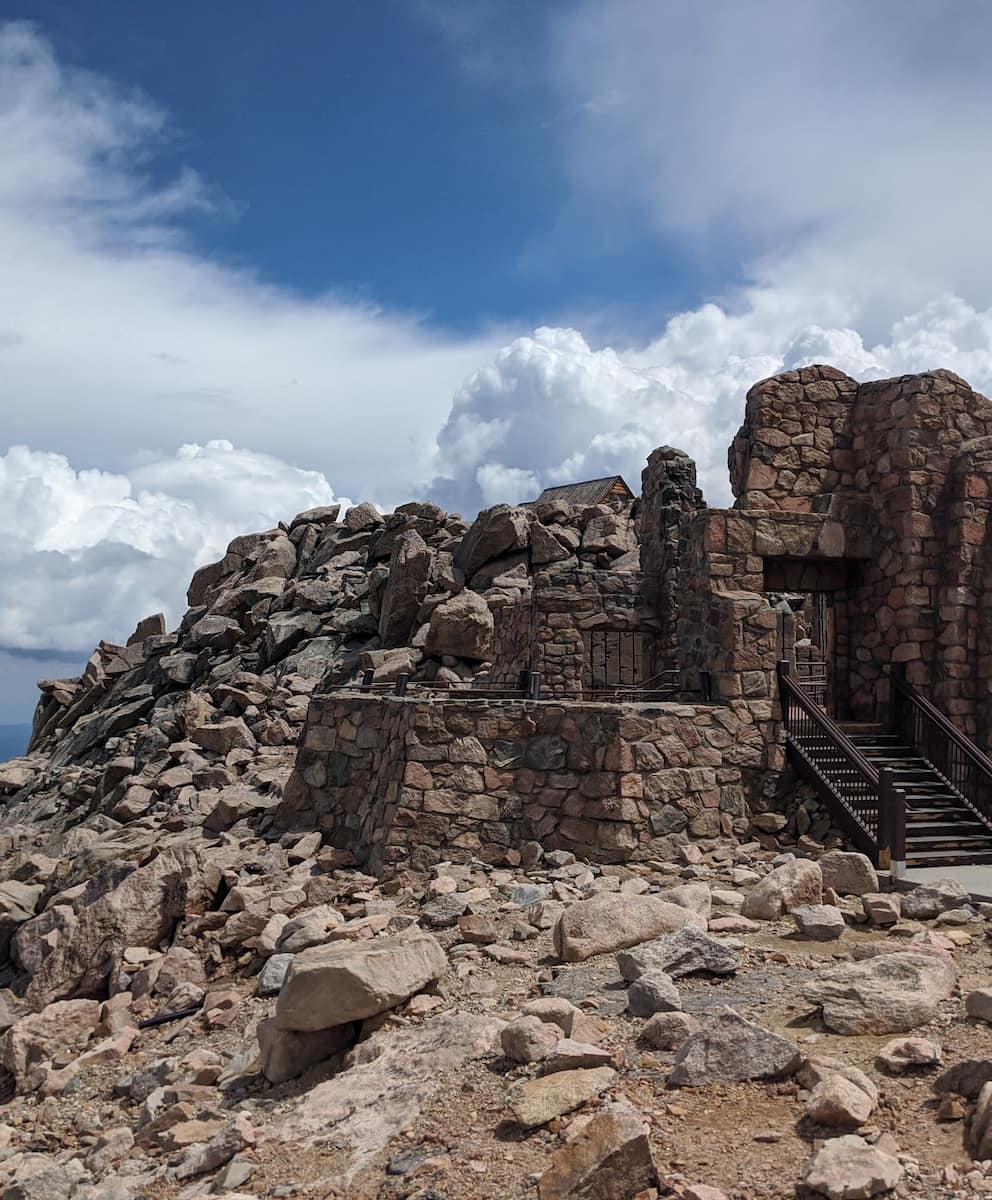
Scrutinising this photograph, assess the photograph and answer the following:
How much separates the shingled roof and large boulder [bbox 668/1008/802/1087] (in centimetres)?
2768

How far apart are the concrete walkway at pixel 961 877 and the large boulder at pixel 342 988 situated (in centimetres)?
493

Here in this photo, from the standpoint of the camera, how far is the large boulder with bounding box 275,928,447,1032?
6734mm

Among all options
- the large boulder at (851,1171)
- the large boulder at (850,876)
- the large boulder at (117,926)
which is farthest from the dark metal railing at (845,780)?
the large boulder at (117,926)

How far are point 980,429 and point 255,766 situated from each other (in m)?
11.8

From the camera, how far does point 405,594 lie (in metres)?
23.8

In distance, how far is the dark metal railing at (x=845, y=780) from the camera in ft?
34.1

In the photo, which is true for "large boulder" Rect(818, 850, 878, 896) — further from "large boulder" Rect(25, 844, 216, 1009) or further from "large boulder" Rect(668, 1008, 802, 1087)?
"large boulder" Rect(25, 844, 216, 1009)

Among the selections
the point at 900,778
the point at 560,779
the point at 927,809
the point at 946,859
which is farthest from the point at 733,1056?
the point at 900,778

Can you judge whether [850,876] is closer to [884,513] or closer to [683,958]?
[683,958]

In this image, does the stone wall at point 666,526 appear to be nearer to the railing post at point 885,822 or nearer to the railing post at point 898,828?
the railing post at point 885,822

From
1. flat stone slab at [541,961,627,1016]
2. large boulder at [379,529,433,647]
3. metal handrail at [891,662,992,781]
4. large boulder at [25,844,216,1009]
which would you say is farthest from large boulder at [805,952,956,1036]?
large boulder at [379,529,433,647]

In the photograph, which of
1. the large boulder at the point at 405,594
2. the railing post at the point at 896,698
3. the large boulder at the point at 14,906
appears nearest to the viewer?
the large boulder at the point at 14,906

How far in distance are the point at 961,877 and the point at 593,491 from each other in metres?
25.4

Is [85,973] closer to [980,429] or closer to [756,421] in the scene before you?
[756,421]
